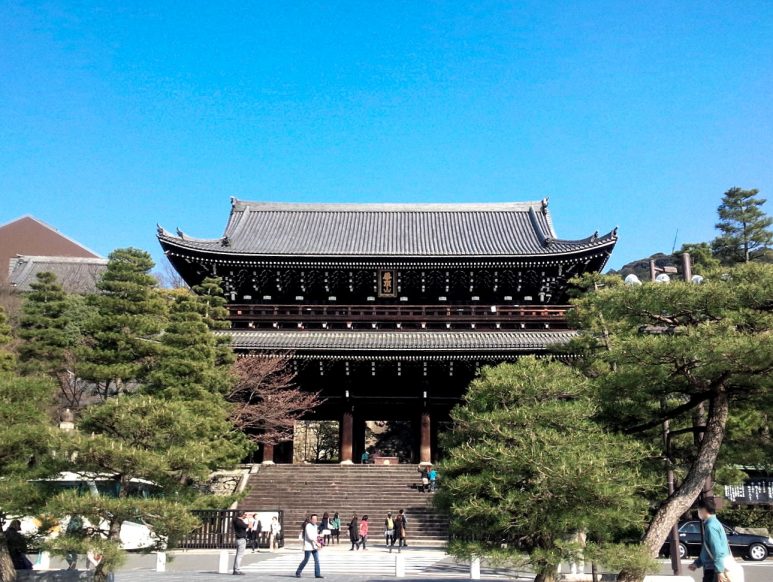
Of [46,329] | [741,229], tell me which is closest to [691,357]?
[46,329]

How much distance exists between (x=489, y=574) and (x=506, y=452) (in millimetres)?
8234

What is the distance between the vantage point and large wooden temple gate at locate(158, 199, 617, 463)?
2927 centimetres

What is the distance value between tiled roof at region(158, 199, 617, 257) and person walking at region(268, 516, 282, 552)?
12.4 m

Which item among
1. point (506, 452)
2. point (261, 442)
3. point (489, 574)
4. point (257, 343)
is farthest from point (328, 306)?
point (506, 452)

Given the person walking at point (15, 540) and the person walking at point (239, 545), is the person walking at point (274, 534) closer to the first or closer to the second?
the person walking at point (239, 545)

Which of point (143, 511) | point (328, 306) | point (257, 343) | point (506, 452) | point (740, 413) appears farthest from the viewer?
point (328, 306)

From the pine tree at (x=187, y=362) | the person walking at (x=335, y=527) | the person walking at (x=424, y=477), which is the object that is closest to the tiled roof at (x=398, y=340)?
the person walking at (x=424, y=477)

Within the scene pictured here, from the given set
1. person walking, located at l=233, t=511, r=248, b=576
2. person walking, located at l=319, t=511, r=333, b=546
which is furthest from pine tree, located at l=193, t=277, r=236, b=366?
person walking, located at l=233, t=511, r=248, b=576

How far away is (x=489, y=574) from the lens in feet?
57.7

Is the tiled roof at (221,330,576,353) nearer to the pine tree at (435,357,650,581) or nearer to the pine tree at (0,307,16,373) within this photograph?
the pine tree at (0,307,16,373)

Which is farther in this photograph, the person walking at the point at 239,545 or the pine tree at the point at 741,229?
the pine tree at the point at 741,229

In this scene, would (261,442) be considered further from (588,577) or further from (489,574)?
(588,577)

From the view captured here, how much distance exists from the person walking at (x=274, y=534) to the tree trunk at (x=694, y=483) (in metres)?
14.7

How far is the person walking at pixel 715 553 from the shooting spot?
30.1 feet
